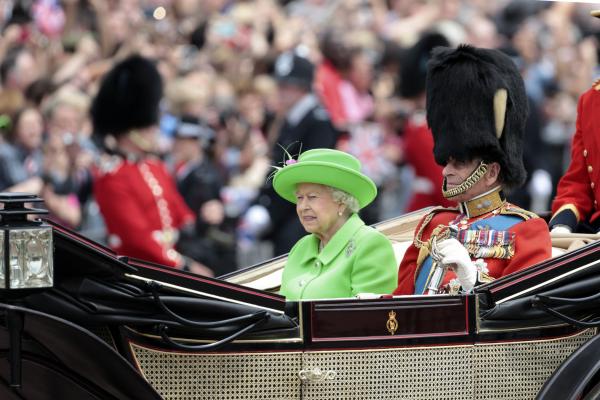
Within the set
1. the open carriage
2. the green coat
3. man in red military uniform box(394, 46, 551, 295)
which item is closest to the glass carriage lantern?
the open carriage

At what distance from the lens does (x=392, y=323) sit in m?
4.12

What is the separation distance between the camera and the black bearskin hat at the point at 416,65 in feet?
29.4

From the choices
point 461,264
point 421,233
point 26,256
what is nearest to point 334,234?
point 421,233

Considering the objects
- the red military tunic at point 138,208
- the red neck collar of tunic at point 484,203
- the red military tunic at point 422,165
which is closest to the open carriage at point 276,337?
the red neck collar of tunic at point 484,203

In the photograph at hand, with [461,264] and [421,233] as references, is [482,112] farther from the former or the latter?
[461,264]

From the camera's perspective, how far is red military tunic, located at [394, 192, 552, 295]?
4516 millimetres

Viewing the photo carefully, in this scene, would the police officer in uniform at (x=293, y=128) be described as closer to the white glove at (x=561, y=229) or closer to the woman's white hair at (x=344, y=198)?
the white glove at (x=561, y=229)

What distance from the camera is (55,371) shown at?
12.5ft

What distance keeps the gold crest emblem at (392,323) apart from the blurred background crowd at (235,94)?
3997 mm

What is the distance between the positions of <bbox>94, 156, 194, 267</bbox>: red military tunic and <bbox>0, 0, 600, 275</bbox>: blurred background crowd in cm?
33

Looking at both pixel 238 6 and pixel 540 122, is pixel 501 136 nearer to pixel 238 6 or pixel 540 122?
pixel 238 6

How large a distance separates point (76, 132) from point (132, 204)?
75 centimetres

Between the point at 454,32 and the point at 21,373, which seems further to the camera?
the point at 454,32

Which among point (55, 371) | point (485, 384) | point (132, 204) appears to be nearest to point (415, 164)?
point (132, 204)
